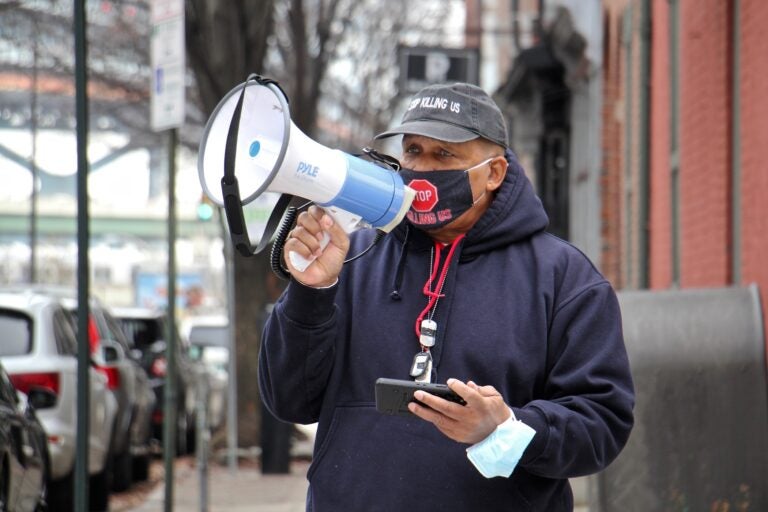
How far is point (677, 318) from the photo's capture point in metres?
5.43

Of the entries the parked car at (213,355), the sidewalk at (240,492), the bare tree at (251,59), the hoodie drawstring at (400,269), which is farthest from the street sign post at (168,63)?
the parked car at (213,355)

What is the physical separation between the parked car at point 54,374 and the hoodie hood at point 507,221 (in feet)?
21.0

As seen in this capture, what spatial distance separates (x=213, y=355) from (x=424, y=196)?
27.3 metres

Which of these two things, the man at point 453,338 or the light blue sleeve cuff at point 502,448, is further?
the man at point 453,338

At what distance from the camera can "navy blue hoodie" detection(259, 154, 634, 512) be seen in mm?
3328

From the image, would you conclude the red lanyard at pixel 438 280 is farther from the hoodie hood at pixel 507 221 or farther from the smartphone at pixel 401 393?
the smartphone at pixel 401 393

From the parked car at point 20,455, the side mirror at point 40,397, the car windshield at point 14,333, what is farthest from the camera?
the car windshield at point 14,333

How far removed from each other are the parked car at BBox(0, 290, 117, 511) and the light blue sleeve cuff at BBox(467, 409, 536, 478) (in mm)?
6735

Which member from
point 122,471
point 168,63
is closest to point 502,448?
point 168,63

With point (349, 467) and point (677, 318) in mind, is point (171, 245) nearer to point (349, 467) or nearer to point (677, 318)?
point (677, 318)

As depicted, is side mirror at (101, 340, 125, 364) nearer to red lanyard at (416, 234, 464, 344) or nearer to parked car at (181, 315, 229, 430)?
parked car at (181, 315, 229, 430)

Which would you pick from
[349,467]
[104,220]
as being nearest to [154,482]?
[349,467]

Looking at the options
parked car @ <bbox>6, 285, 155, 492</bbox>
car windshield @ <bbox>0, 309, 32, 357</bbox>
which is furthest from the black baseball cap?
parked car @ <bbox>6, 285, 155, 492</bbox>

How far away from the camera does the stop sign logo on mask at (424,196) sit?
3482 mm
